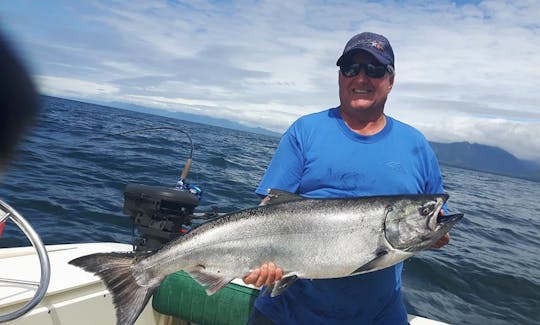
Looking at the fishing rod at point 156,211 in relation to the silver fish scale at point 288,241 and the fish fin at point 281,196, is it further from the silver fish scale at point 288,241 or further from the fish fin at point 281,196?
the fish fin at point 281,196

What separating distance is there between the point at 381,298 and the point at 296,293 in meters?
0.67

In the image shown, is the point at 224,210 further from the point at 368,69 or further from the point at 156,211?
the point at 368,69

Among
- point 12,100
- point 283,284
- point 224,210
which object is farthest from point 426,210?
point 224,210

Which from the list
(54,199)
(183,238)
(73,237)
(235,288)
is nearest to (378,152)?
(183,238)

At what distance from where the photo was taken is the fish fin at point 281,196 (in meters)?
3.22

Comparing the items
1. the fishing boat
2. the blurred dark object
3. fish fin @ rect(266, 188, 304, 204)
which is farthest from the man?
the blurred dark object

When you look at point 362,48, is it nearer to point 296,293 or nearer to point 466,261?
point 296,293

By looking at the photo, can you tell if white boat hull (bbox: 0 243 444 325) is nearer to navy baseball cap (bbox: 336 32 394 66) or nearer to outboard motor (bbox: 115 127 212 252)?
outboard motor (bbox: 115 127 212 252)

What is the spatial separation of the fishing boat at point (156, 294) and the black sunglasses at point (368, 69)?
2562mm

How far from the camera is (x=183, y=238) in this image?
3.29m

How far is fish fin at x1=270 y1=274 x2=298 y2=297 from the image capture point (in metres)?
3.08

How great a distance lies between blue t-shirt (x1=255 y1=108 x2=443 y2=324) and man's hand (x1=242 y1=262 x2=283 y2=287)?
28 cm

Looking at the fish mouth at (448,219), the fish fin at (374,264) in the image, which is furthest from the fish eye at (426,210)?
the fish fin at (374,264)

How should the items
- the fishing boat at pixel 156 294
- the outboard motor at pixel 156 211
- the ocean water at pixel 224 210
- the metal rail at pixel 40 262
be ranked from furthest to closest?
the ocean water at pixel 224 210, the outboard motor at pixel 156 211, the fishing boat at pixel 156 294, the metal rail at pixel 40 262
